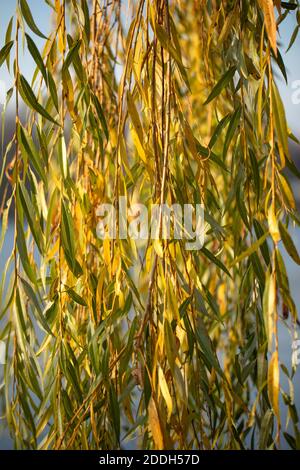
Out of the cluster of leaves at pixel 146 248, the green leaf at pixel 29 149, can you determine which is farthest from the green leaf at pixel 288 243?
the green leaf at pixel 29 149

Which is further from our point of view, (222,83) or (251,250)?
(222,83)

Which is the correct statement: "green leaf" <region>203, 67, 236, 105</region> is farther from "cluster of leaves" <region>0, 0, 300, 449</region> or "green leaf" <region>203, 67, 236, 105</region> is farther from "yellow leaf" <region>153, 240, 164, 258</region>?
"yellow leaf" <region>153, 240, 164, 258</region>

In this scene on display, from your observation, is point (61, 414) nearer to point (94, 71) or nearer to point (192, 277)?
point (192, 277)

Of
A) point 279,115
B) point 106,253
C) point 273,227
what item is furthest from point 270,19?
point 106,253

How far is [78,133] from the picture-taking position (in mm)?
965

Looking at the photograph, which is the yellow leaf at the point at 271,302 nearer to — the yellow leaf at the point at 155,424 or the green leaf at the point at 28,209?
the yellow leaf at the point at 155,424

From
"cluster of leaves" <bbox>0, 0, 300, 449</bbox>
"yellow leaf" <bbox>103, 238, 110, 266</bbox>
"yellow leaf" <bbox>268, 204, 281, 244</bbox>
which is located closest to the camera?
"yellow leaf" <bbox>268, 204, 281, 244</bbox>

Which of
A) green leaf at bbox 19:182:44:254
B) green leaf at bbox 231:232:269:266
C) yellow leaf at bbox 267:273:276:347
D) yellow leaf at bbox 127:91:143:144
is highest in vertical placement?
yellow leaf at bbox 127:91:143:144

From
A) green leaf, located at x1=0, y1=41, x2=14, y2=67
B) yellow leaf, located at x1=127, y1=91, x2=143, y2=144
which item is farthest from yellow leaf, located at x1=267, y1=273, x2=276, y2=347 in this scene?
green leaf, located at x1=0, y1=41, x2=14, y2=67

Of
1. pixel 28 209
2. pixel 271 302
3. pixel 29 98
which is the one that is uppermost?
pixel 29 98

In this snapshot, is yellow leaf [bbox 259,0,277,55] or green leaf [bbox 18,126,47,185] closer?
yellow leaf [bbox 259,0,277,55]

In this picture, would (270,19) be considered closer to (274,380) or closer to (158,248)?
(158,248)

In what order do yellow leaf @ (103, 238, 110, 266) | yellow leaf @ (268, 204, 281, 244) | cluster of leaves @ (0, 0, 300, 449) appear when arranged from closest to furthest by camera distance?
yellow leaf @ (268, 204, 281, 244) → cluster of leaves @ (0, 0, 300, 449) → yellow leaf @ (103, 238, 110, 266)

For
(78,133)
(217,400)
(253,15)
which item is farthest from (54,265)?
(253,15)
